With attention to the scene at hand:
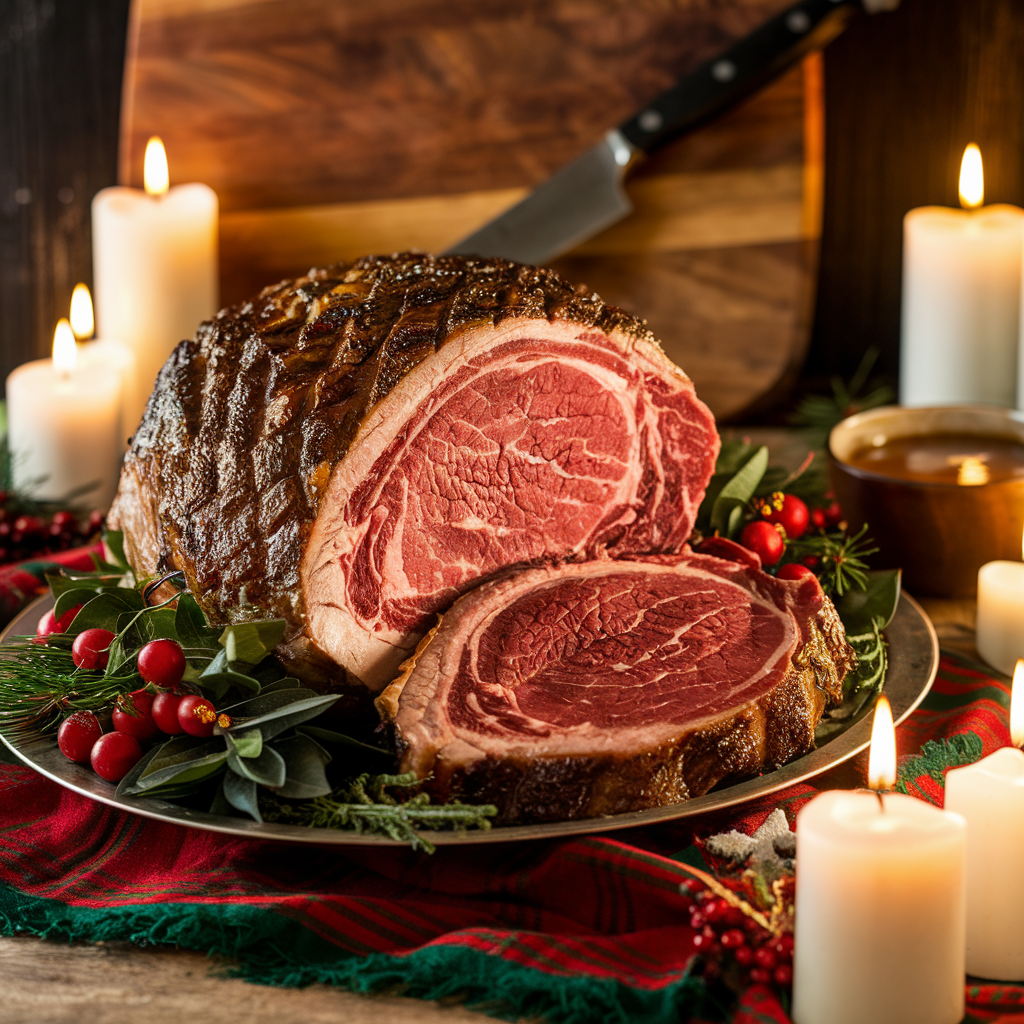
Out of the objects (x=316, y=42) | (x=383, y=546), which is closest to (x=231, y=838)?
(x=383, y=546)

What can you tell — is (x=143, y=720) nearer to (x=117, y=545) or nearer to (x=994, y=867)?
(x=117, y=545)

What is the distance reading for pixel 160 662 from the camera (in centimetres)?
184

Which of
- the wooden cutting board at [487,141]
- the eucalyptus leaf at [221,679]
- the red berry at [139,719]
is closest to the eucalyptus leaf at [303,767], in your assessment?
the eucalyptus leaf at [221,679]

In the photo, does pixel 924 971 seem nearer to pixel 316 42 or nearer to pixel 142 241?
pixel 142 241

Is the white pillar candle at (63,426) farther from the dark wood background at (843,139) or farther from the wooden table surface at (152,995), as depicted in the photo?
the wooden table surface at (152,995)

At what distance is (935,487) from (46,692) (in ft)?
5.69

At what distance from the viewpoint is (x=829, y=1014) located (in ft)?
4.55

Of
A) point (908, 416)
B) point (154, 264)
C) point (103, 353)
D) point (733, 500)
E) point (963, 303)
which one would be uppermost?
point (154, 264)

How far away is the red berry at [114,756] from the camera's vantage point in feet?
6.00

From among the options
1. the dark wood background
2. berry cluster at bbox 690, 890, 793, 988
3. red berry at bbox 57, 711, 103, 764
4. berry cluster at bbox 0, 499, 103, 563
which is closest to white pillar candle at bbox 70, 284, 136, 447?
berry cluster at bbox 0, 499, 103, 563

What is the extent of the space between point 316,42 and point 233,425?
229 centimetres

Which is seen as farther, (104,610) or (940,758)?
(104,610)

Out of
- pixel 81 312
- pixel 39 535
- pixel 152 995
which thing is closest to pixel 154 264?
pixel 81 312

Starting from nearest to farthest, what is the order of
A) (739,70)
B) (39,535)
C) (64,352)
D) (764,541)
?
(764,541) < (39,535) < (739,70) < (64,352)
